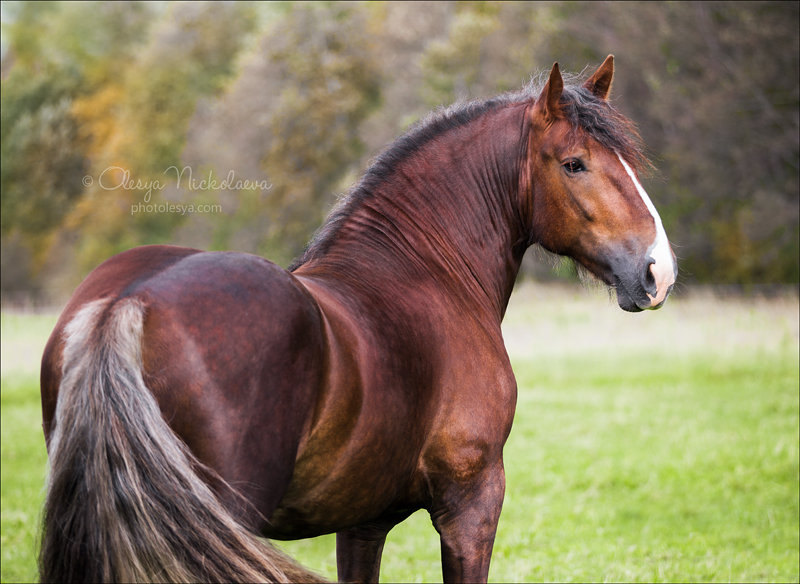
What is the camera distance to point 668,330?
15102mm

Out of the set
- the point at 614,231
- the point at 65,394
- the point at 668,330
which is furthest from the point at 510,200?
the point at 668,330

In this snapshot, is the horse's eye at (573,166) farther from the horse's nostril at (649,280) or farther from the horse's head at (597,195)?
the horse's nostril at (649,280)

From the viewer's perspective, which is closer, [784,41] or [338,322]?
[338,322]

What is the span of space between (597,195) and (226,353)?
5.29 ft

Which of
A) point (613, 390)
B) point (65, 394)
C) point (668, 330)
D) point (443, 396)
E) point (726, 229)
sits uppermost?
point (65, 394)

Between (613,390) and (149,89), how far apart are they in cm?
2350

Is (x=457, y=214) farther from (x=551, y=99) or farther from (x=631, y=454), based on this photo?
(x=631, y=454)

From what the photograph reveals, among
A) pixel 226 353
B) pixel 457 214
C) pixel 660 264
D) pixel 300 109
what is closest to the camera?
pixel 226 353

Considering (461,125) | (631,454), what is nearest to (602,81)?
(461,125)

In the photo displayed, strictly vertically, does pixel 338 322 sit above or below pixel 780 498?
above

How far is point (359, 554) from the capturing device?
11.2 feet

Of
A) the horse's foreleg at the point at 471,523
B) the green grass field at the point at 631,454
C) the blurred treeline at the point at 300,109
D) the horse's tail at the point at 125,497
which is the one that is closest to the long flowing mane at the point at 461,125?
the green grass field at the point at 631,454

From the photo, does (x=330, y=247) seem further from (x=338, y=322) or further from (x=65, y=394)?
(x=65, y=394)

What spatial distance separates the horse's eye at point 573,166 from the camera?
317 cm
